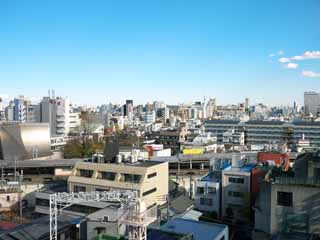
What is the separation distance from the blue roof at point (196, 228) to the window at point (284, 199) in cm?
247

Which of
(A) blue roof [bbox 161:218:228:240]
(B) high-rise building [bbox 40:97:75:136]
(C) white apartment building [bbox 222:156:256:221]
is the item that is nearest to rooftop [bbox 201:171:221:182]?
(C) white apartment building [bbox 222:156:256:221]

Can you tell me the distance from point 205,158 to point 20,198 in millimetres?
14543

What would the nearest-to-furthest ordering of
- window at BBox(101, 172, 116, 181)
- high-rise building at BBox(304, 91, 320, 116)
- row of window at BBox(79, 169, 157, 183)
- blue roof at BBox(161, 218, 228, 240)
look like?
blue roof at BBox(161, 218, 228, 240)
row of window at BBox(79, 169, 157, 183)
window at BBox(101, 172, 116, 181)
high-rise building at BBox(304, 91, 320, 116)

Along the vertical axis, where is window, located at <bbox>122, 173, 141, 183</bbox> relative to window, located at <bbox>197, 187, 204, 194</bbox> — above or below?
above

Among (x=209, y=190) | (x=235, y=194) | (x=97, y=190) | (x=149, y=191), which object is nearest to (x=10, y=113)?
(x=97, y=190)

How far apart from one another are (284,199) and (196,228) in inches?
136

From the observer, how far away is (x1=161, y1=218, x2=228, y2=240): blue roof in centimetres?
1003

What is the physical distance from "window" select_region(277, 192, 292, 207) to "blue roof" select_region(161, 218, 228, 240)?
2.47 meters

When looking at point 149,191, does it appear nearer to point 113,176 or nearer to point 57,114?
point 113,176

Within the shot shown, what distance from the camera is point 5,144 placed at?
98.2ft

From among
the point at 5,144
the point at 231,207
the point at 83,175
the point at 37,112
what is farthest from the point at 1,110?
the point at 231,207

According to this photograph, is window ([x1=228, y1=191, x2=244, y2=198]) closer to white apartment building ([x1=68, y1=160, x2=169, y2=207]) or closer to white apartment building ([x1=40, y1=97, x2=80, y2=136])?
white apartment building ([x1=68, y1=160, x2=169, y2=207])

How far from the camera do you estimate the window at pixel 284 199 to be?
1191 centimetres

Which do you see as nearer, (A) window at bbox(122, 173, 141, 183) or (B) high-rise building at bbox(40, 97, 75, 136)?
(A) window at bbox(122, 173, 141, 183)
